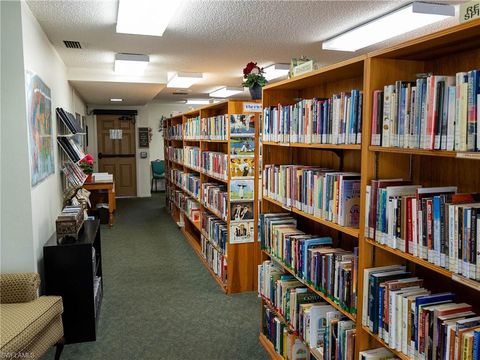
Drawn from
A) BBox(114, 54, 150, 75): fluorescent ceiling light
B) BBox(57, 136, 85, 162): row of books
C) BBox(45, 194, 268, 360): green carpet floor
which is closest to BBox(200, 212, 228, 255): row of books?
BBox(45, 194, 268, 360): green carpet floor

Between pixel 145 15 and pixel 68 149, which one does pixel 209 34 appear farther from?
pixel 68 149

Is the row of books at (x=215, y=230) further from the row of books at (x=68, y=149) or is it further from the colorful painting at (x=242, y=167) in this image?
the row of books at (x=68, y=149)

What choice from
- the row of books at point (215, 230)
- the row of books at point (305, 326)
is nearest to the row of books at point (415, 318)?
the row of books at point (305, 326)

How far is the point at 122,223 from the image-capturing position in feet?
23.4

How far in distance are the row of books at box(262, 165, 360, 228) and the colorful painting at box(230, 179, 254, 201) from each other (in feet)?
2.77

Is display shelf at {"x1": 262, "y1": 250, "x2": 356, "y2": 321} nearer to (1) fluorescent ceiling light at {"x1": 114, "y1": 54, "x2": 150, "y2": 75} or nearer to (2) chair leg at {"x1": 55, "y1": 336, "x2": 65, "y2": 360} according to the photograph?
(2) chair leg at {"x1": 55, "y1": 336, "x2": 65, "y2": 360}

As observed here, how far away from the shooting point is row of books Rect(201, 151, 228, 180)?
12.8 ft

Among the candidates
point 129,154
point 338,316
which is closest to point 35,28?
point 338,316

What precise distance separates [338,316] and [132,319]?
6.66 feet

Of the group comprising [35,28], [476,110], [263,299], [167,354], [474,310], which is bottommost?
[167,354]

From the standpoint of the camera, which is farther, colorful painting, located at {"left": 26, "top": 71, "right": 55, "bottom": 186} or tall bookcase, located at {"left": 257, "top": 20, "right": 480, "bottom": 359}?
colorful painting, located at {"left": 26, "top": 71, "right": 55, "bottom": 186}

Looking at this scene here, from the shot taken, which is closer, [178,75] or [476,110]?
[476,110]

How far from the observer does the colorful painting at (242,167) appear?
12.3 ft

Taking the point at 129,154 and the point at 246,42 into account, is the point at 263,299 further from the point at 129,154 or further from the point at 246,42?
the point at 129,154
